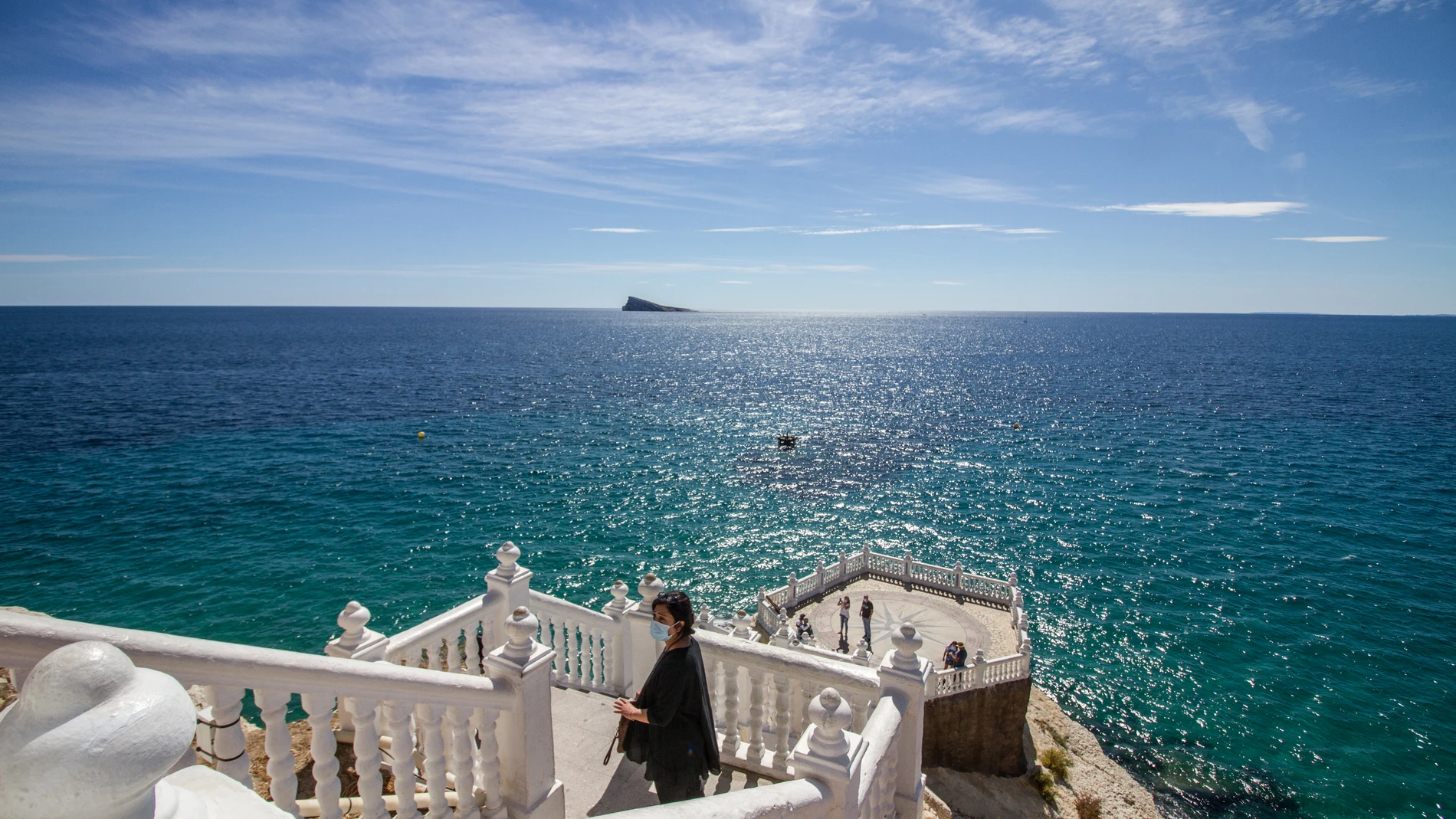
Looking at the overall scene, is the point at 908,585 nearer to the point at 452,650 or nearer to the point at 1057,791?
the point at 1057,791

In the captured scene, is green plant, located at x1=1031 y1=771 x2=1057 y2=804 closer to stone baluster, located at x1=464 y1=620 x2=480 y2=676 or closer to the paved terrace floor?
the paved terrace floor

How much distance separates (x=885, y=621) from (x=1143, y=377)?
91.3 meters

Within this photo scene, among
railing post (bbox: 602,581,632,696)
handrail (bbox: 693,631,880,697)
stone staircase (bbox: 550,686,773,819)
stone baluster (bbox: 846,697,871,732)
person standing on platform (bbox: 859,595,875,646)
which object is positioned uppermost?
handrail (bbox: 693,631,880,697)

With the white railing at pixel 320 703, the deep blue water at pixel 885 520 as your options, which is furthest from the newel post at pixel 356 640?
the deep blue water at pixel 885 520

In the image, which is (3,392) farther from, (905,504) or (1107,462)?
(1107,462)

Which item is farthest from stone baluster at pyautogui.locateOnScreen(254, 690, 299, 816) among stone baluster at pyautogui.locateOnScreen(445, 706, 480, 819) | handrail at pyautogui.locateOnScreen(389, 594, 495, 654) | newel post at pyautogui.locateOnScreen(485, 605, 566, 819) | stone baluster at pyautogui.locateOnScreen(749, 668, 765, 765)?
stone baluster at pyautogui.locateOnScreen(749, 668, 765, 765)

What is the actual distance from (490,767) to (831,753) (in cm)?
287

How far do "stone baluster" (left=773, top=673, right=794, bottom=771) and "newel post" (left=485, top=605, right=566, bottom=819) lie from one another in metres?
2.02

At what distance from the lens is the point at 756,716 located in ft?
22.2

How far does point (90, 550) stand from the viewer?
28797 mm

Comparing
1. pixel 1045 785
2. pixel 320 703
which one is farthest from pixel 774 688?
pixel 1045 785

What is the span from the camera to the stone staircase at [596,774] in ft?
21.5

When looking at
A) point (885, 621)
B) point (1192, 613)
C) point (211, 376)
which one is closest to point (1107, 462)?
point (1192, 613)

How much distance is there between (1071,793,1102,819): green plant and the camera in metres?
17.3
